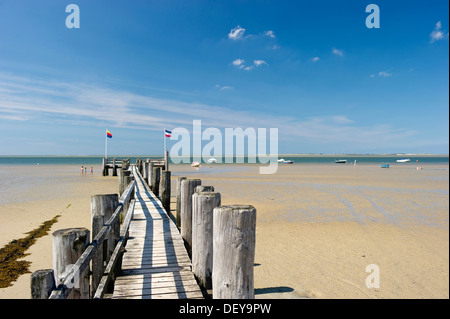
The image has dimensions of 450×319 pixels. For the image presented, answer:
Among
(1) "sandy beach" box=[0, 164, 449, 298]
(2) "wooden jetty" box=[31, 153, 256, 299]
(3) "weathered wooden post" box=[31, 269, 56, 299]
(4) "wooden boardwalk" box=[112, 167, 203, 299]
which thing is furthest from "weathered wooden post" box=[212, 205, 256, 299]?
(1) "sandy beach" box=[0, 164, 449, 298]

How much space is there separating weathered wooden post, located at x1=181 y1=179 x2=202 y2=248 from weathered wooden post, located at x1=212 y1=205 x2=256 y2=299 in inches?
122

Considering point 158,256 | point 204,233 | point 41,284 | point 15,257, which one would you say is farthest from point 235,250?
point 15,257

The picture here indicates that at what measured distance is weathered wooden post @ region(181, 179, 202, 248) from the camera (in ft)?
19.2

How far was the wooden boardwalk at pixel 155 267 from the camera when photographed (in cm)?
371

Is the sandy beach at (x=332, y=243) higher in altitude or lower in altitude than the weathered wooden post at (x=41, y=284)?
lower

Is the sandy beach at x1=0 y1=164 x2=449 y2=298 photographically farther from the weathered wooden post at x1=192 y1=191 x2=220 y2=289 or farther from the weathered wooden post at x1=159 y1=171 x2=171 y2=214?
the weathered wooden post at x1=159 y1=171 x2=171 y2=214

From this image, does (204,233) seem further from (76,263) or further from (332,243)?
(332,243)

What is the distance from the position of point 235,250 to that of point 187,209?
344 centimetres

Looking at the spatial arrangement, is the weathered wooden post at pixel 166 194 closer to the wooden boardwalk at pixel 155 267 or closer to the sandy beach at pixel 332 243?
the sandy beach at pixel 332 243

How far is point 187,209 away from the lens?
6.05m

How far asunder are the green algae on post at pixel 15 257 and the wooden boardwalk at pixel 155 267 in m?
2.63

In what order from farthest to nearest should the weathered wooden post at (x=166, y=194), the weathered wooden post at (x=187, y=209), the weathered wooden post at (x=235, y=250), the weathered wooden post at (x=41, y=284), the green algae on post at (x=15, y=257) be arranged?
the weathered wooden post at (x=166, y=194)
the green algae on post at (x=15, y=257)
the weathered wooden post at (x=187, y=209)
the weathered wooden post at (x=235, y=250)
the weathered wooden post at (x=41, y=284)

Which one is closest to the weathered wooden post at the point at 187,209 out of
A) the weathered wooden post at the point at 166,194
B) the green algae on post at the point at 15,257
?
the green algae on post at the point at 15,257
